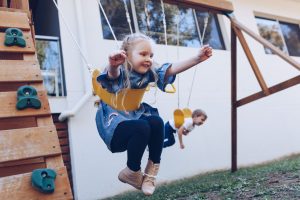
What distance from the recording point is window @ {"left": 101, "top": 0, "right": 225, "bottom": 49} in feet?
20.7

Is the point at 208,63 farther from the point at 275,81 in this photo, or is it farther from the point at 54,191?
the point at 54,191

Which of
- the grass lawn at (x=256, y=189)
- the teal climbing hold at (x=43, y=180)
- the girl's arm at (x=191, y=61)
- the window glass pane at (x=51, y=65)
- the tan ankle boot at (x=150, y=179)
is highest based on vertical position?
the window glass pane at (x=51, y=65)

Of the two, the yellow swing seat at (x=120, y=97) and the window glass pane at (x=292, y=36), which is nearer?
the yellow swing seat at (x=120, y=97)

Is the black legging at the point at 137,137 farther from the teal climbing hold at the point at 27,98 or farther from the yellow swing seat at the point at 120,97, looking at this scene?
the teal climbing hold at the point at 27,98

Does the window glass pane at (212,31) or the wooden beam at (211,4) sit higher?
the window glass pane at (212,31)

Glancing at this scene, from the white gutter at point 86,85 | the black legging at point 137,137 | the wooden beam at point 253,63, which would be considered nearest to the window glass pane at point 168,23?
the white gutter at point 86,85

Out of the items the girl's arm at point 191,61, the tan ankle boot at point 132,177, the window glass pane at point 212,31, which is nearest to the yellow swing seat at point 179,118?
the girl's arm at point 191,61

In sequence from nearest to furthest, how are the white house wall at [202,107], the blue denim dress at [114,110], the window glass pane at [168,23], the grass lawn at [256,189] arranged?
the blue denim dress at [114,110]
the grass lawn at [256,189]
the white house wall at [202,107]
the window glass pane at [168,23]

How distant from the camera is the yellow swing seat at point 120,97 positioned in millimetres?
2809

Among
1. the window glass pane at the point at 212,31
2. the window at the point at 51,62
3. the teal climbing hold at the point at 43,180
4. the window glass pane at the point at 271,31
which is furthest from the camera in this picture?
the window glass pane at the point at 271,31

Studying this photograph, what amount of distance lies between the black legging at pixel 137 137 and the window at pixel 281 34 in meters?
6.19

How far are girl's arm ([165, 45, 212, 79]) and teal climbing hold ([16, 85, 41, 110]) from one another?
926 millimetres

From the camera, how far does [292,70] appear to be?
8.52m

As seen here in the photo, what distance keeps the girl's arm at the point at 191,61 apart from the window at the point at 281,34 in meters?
6.02
